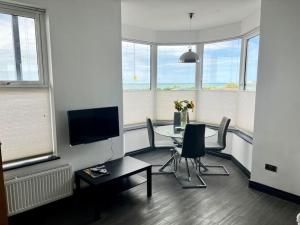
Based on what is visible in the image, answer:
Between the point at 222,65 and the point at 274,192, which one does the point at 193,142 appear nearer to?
the point at 274,192

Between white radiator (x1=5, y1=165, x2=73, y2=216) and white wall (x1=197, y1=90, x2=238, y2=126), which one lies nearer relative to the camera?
white radiator (x1=5, y1=165, x2=73, y2=216)

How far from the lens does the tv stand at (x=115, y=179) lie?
8.57 ft

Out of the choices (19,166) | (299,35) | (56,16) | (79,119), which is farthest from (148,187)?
(299,35)

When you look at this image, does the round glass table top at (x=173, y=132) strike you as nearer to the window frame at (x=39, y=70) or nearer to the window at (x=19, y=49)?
the window frame at (x=39, y=70)

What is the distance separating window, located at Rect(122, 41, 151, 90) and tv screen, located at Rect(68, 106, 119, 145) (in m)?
1.68

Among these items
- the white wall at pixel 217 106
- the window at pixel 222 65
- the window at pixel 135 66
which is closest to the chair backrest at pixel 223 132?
the white wall at pixel 217 106

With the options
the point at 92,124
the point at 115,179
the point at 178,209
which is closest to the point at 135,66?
the point at 92,124

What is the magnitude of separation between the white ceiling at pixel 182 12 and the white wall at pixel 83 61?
52 cm

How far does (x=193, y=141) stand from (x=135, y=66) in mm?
2331

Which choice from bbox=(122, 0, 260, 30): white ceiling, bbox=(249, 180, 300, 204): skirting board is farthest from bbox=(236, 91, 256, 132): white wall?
bbox=(122, 0, 260, 30): white ceiling

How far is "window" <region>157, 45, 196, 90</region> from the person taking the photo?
5223mm

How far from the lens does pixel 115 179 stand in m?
2.71

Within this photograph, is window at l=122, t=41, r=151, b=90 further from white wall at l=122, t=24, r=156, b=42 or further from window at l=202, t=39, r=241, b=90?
window at l=202, t=39, r=241, b=90

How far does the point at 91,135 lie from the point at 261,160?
2512 millimetres
